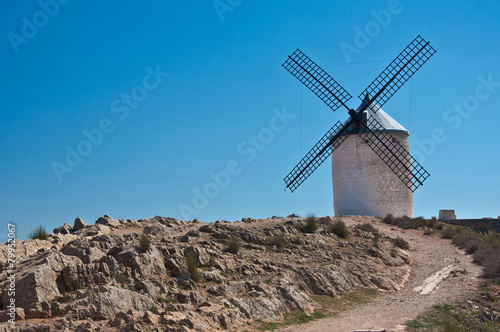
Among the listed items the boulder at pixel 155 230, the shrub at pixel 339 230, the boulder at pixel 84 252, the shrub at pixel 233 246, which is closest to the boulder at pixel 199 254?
the shrub at pixel 233 246

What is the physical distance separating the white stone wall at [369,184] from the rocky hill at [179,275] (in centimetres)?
836

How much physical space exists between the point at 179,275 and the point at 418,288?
26.0 feet

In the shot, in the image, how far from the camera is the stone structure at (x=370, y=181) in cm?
2872

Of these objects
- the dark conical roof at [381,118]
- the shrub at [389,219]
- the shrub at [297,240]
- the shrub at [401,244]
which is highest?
the dark conical roof at [381,118]

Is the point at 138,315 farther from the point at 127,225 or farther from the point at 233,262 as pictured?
the point at 127,225

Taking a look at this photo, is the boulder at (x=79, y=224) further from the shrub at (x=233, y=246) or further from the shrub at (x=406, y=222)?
the shrub at (x=406, y=222)

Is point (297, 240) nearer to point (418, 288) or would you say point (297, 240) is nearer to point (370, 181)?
point (418, 288)

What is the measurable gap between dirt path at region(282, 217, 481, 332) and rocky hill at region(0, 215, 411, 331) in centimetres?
80

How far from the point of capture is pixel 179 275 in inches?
548

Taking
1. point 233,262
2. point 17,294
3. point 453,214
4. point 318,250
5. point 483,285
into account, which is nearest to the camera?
point 17,294

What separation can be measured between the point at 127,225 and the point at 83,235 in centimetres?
279

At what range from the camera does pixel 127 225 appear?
1967 cm

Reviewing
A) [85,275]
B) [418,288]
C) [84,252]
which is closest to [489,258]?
[418,288]

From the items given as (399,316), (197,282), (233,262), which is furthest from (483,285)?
(197,282)
